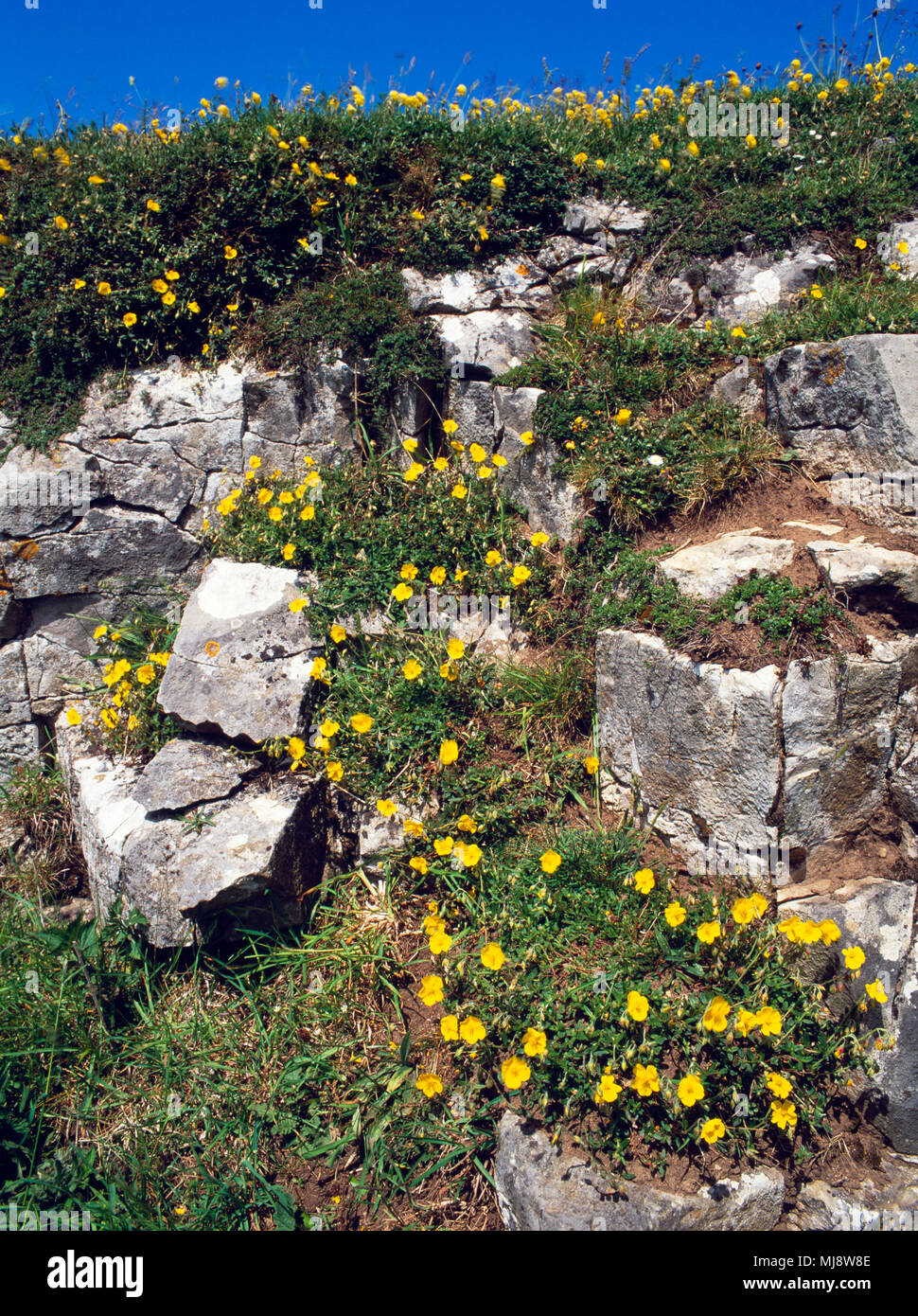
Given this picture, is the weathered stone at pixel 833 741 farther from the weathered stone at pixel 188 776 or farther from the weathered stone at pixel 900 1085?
the weathered stone at pixel 188 776

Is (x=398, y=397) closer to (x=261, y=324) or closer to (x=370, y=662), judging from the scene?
(x=261, y=324)

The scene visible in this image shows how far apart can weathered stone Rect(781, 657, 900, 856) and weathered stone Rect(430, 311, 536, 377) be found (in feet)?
10.0

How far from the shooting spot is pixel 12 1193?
123 inches

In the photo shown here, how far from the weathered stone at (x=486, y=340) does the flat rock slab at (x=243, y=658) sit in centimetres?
199

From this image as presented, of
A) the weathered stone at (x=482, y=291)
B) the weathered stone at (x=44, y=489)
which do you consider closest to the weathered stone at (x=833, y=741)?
the weathered stone at (x=482, y=291)

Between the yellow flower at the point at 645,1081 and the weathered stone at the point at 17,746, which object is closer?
the yellow flower at the point at 645,1081

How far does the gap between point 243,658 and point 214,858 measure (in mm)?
1174

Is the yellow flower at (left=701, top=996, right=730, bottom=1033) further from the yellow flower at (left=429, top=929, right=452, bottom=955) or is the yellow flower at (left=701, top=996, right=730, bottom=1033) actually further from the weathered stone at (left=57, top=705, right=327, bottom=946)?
the weathered stone at (left=57, top=705, right=327, bottom=946)

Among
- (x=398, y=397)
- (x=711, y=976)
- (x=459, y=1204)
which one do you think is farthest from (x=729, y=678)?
(x=398, y=397)

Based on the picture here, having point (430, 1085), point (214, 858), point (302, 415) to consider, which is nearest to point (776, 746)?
point (430, 1085)

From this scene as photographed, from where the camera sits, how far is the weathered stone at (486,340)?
5.22 metres
